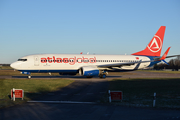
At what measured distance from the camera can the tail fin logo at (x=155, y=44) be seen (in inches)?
1783

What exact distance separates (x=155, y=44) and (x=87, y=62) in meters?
16.6

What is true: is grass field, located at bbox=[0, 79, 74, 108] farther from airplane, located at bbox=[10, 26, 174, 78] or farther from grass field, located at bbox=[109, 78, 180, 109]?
airplane, located at bbox=[10, 26, 174, 78]

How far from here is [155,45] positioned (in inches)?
1788

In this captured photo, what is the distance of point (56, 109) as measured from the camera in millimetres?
12438

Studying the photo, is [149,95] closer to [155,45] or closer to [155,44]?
[155,45]

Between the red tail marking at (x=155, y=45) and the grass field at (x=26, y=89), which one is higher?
the red tail marking at (x=155, y=45)

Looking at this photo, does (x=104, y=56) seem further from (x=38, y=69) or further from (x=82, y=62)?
(x=38, y=69)

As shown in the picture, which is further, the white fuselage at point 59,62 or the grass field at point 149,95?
the white fuselage at point 59,62

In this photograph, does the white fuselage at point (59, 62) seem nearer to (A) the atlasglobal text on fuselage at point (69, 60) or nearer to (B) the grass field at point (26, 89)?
(A) the atlasglobal text on fuselage at point (69, 60)

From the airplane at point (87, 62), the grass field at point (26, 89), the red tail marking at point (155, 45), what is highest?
the red tail marking at point (155, 45)

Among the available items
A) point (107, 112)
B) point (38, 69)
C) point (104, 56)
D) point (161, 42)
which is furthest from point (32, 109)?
point (161, 42)

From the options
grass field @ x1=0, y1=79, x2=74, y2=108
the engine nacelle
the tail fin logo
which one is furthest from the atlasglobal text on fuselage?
the tail fin logo

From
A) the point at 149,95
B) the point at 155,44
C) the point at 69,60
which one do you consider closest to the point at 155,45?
the point at 155,44

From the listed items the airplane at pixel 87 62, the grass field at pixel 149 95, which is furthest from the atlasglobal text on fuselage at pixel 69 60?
the grass field at pixel 149 95
